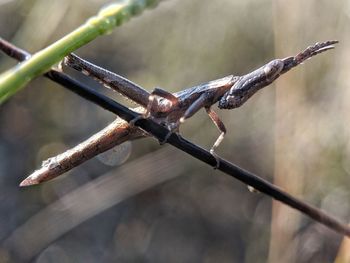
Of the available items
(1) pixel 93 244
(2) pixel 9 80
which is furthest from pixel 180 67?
(2) pixel 9 80

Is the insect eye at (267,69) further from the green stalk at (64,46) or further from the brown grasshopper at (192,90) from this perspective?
the green stalk at (64,46)

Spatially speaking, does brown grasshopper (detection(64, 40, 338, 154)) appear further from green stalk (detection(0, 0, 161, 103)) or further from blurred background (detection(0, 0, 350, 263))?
blurred background (detection(0, 0, 350, 263))

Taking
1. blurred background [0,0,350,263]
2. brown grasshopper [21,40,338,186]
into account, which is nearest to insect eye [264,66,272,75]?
brown grasshopper [21,40,338,186]

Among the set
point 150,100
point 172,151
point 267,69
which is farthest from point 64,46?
point 172,151

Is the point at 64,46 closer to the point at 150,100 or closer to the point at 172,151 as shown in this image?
the point at 150,100

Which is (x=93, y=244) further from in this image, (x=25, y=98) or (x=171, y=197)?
(x=25, y=98)

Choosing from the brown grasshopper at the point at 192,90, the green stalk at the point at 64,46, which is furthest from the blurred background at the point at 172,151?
the green stalk at the point at 64,46
